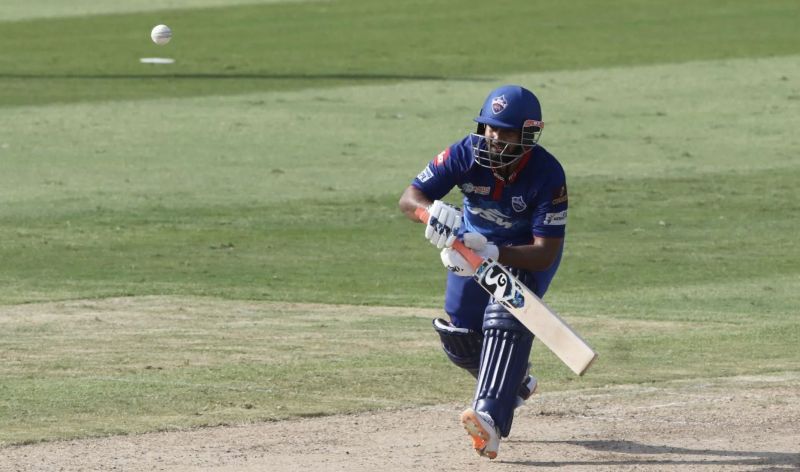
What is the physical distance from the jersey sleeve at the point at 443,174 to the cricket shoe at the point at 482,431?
1191 mm

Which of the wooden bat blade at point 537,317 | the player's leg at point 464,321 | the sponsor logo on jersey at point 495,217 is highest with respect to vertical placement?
the sponsor logo on jersey at point 495,217

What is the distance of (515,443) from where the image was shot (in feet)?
27.2

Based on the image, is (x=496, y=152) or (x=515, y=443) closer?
(x=496, y=152)

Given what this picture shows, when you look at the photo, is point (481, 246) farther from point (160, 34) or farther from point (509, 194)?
point (160, 34)

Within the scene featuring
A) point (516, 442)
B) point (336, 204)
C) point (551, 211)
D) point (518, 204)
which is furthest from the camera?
point (336, 204)

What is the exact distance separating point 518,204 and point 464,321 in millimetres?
713

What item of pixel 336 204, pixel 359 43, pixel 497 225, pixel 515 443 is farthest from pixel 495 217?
pixel 359 43

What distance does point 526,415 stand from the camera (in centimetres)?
893

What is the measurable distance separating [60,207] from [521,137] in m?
10.2

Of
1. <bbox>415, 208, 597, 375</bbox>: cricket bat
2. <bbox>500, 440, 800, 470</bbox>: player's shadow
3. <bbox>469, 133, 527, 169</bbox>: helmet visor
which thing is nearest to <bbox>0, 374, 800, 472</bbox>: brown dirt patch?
<bbox>500, 440, 800, 470</bbox>: player's shadow

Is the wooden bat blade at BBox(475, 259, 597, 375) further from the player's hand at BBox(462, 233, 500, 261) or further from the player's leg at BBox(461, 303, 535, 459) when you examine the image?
the player's leg at BBox(461, 303, 535, 459)

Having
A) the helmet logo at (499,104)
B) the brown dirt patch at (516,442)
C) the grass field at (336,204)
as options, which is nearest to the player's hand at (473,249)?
the helmet logo at (499,104)

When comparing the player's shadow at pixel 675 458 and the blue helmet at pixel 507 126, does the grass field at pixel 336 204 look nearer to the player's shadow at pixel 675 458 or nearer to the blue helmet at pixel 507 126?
the player's shadow at pixel 675 458

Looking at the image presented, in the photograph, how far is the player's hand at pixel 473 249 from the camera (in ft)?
25.4
